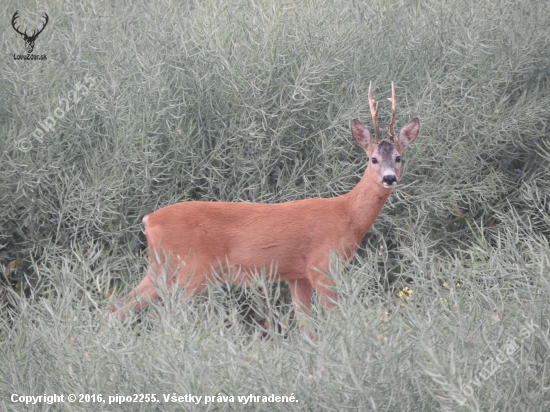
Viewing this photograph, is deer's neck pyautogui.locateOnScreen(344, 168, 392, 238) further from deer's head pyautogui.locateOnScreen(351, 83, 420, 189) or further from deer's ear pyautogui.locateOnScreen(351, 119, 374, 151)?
deer's ear pyautogui.locateOnScreen(351, 119, 374, 151)

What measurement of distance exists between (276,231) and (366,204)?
51cm

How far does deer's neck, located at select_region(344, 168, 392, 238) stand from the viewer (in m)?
4.94

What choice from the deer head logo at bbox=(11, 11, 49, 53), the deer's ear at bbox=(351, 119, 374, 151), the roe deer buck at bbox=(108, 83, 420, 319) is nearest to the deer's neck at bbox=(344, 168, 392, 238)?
the roe deer buck at bbox=(108, 83, 420, 319)

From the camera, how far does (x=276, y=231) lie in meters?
4.84

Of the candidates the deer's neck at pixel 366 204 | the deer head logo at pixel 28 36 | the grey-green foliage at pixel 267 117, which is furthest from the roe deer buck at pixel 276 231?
the deer head logo at pixel 28 36

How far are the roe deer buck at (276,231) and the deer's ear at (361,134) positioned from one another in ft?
0.33

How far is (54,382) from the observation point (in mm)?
3402

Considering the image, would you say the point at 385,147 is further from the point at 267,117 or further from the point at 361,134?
the point at 267,117

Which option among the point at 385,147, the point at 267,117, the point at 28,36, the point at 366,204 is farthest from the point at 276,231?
the point at 28,36

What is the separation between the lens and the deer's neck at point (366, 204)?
4.94 m

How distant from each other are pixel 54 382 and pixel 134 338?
35 cm

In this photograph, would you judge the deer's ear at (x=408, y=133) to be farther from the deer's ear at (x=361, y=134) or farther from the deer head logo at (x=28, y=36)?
the deer head logo at (x=28, y=36)

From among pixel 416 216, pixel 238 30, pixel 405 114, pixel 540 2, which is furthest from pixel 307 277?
pixel 540 2

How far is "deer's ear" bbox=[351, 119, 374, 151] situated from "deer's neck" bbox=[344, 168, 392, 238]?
8.1 inches
